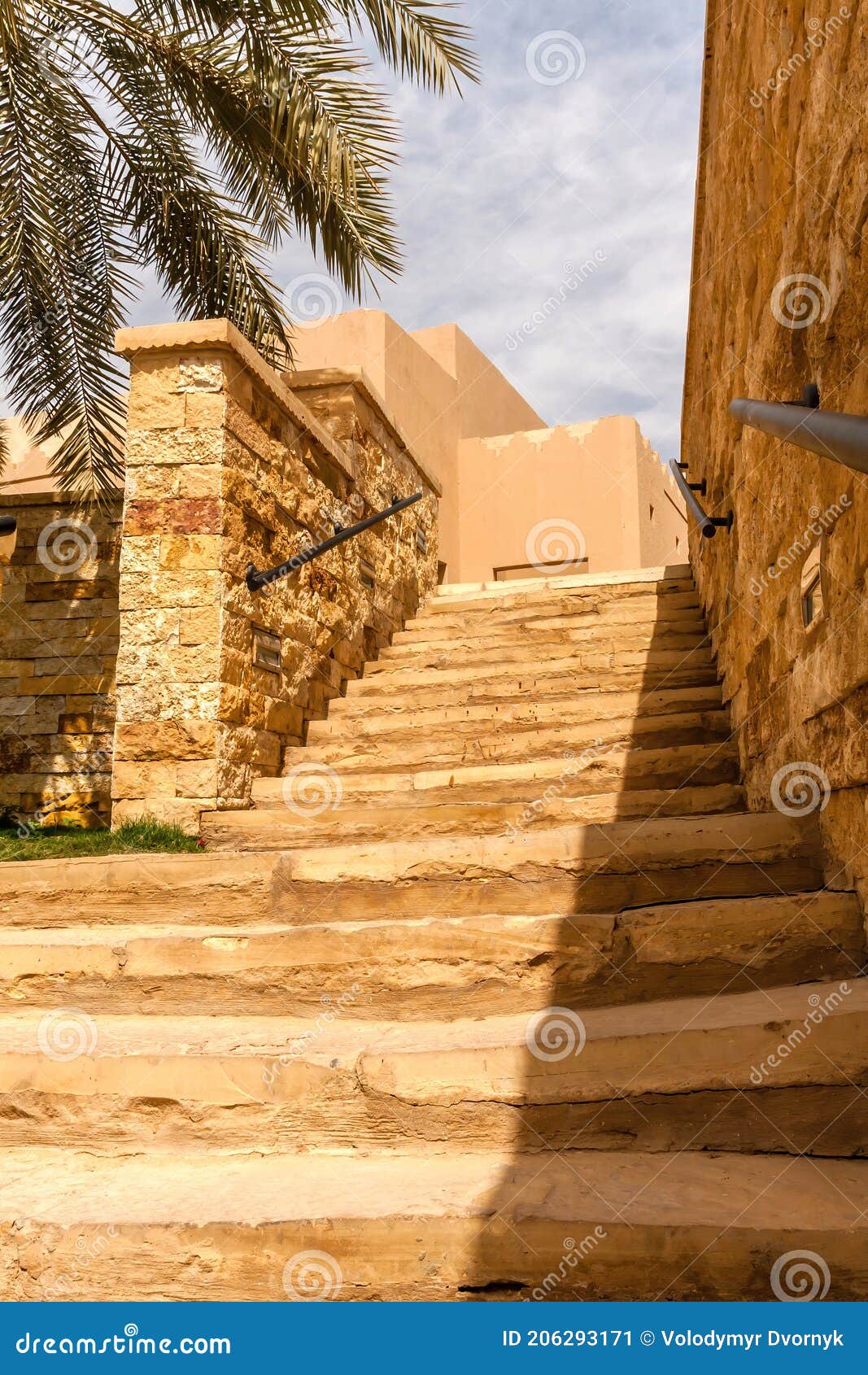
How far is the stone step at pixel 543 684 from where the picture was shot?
4.67m

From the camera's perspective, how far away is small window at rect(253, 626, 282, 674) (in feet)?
14.0

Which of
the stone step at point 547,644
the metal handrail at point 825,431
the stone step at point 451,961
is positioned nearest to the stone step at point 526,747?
the stone step at point 547,644

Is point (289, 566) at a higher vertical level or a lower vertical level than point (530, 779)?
higher

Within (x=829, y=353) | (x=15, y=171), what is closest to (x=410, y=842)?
(x=829, y=353)

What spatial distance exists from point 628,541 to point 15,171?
9.71 m

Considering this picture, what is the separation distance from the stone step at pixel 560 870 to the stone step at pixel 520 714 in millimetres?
1452

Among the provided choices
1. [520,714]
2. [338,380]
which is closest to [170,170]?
[338,380]

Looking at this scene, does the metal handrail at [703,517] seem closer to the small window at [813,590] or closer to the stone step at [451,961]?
the small window at [813,590]

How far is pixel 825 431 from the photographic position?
1.60m

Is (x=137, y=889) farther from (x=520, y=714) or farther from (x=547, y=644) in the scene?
(x=547, y=644)

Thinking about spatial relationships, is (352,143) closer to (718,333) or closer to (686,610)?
(718,333)

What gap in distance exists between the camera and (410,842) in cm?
299

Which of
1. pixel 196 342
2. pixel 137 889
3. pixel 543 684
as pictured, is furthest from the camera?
pixel 543 684

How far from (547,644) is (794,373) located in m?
2.73
